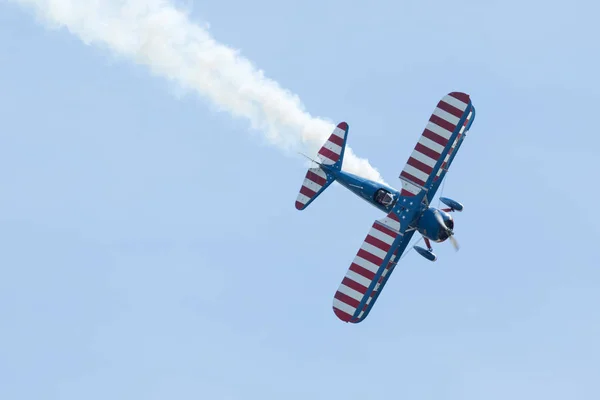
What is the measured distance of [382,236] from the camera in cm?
6194

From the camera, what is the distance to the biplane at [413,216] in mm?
61469

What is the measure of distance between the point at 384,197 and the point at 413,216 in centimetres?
207

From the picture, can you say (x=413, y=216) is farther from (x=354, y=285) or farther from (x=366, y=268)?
(x=354, y=285)

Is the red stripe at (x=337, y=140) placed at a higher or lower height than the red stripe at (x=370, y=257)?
higher

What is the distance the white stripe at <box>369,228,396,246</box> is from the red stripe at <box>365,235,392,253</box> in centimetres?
10

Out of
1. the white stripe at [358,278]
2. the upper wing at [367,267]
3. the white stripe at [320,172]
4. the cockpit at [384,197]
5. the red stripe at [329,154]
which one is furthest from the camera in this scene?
the white stripe at [320,172]

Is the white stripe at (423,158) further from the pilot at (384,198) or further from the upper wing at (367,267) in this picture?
the upper wing at (367,267)

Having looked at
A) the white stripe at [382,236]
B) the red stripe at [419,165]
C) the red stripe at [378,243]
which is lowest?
the red stripe at [378,243]

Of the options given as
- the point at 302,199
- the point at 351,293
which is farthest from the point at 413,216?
the point at 302,199

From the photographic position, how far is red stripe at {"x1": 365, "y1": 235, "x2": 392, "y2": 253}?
61.9 m

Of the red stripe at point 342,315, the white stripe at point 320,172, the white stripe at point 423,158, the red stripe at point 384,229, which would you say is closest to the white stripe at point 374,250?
the red stripe at point 384,229

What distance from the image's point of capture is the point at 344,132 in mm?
65438

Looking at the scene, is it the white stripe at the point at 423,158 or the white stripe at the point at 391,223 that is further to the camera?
the white stripe at the point at 391,223

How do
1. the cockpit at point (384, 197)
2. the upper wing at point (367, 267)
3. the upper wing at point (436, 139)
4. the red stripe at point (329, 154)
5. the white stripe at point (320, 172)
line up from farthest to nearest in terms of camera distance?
1. the white stripe at point (320, 172)
2. the red stripe at point (329, 154)
3. the cockpit at point (384, 197)
4. the upper wing at point (367, 267)
5. the upper wing at point (436, 139)
